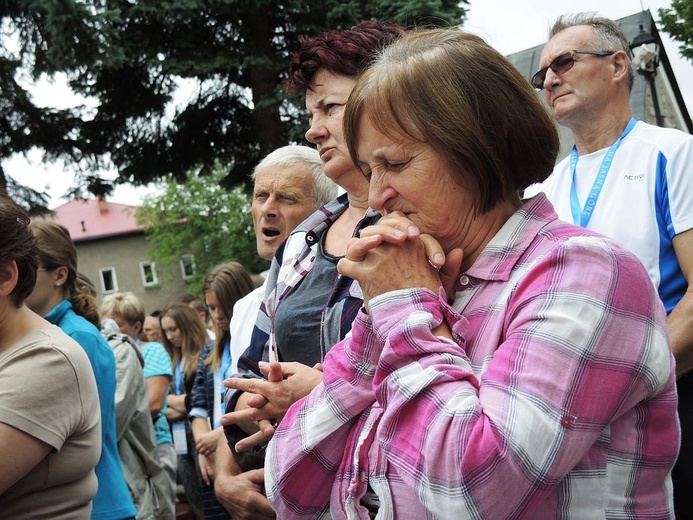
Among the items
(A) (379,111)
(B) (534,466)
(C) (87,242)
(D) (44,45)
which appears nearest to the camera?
(B) (534,466)

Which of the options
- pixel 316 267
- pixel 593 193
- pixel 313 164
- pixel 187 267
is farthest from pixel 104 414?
pixel 187 267

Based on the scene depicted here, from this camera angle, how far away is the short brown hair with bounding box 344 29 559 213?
1594 millimetres

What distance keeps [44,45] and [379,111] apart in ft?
39.4

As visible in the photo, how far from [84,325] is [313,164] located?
1.43m

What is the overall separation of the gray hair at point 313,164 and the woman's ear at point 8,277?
1.19 meters

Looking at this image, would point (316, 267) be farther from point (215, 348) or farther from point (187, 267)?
point (187, 267)

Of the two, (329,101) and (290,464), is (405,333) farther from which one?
(329,101)

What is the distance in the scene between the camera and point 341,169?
98.2 inches

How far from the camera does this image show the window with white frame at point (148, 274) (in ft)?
176

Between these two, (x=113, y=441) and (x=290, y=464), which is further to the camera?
(x=113, y=441)

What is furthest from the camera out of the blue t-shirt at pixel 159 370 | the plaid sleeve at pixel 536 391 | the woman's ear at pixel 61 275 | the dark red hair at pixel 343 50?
the blue t-shirt at pixel 159 370

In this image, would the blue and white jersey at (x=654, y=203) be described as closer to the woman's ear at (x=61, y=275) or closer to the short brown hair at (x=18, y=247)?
the short brown hair at (x=18, y=247)

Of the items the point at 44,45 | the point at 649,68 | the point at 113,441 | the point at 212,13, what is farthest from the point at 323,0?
the point at 113,441

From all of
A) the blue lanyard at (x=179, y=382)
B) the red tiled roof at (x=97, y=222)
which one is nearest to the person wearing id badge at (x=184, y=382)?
the blue lanyard at (x=179, y=382)
